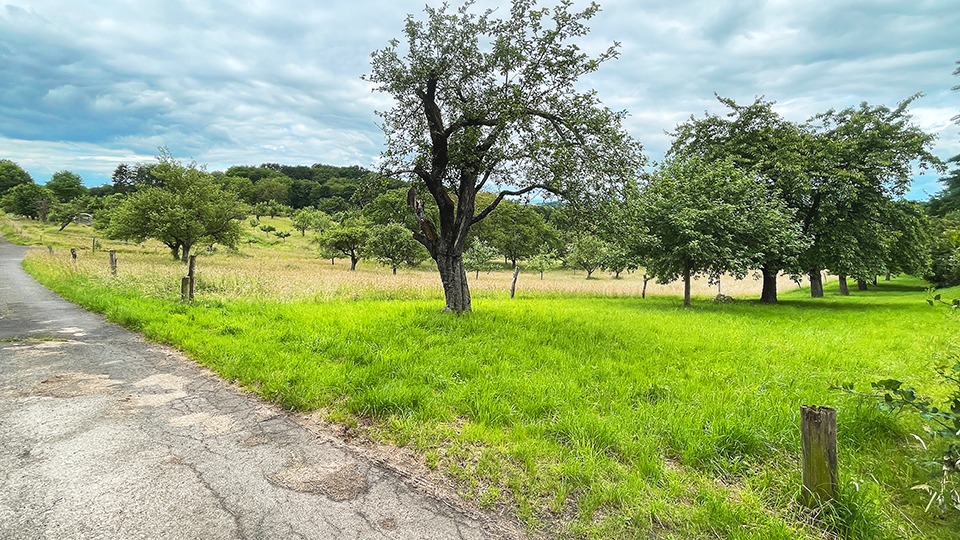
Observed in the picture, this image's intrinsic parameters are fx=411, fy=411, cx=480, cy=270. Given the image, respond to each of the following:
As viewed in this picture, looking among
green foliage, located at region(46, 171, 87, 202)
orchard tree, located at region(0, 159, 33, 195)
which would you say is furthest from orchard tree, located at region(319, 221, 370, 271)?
orchard tree, located at region(0, 159, 33, 195)

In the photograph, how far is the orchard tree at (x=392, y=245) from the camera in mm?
36281

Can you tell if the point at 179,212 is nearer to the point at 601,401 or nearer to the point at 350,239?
the point at 350,239

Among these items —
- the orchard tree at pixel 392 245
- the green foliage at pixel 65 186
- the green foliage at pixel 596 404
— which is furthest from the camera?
the green foliage at pixel 65 186

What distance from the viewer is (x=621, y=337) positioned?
976 centimetres

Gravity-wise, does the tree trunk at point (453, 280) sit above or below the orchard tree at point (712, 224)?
below

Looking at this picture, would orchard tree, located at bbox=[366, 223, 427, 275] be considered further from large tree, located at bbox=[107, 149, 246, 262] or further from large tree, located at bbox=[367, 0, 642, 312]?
large tree, located at bbox=[367, 0, 642, 312]

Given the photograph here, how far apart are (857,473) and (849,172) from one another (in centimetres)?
2001

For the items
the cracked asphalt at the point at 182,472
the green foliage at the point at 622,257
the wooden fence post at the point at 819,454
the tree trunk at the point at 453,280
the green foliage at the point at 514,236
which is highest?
the green foliage at the point at 514,236

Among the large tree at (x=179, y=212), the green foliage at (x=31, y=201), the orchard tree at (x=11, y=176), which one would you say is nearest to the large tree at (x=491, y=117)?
the large tree at (x=179, y=212)

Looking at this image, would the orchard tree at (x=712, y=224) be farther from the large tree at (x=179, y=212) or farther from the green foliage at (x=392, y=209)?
the large tree at (x=179, y=212)

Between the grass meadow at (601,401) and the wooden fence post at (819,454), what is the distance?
13 centimetres

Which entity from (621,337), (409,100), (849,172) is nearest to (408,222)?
(409,100)

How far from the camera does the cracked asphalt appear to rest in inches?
121

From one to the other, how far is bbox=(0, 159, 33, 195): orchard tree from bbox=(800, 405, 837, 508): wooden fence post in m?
134
